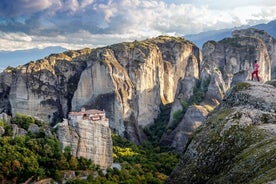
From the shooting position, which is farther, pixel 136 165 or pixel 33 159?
pixel 136 165

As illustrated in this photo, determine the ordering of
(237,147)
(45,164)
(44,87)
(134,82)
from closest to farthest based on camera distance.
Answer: (237,147), (45,164), (44,87), (134,82)

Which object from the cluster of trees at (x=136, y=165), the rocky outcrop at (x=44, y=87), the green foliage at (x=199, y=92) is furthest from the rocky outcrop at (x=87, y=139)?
the green foliage at (x=199, y=92)

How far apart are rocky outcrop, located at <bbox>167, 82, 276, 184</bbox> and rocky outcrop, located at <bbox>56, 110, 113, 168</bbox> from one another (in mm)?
30541

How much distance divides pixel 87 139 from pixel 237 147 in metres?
34.3

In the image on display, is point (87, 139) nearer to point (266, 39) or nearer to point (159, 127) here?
point (159, 127)

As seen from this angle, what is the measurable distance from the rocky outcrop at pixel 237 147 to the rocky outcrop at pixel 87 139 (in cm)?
3054

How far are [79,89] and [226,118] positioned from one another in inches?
2539

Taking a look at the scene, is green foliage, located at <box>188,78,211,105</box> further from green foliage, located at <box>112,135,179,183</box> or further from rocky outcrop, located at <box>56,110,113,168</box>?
rocky outcrop, located at <box>56,110,113,168</box>

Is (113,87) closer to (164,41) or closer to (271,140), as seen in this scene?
(164,41)

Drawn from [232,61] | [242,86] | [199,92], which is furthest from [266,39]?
[242,86]

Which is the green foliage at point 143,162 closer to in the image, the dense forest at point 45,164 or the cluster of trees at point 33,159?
the dense forest at point 45,164

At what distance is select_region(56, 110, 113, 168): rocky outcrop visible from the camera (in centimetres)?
4669

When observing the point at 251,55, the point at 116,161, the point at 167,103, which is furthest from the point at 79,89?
the point at 251,55

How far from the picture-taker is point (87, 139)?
157 feet
